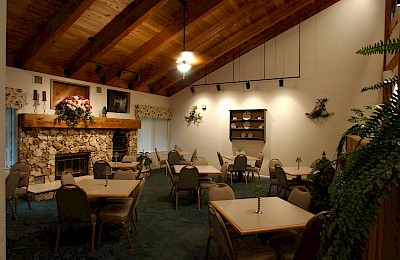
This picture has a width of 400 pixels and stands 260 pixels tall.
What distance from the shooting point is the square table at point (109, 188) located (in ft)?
10.6

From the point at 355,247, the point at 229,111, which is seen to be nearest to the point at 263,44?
the point at 229,111

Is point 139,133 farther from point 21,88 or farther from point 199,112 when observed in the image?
point 21,88

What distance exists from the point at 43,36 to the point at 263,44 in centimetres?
628

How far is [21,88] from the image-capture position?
18.0 ft

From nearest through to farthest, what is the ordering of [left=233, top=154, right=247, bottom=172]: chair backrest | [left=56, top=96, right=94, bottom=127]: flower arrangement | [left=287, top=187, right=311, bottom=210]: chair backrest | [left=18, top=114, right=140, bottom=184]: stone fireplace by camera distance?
[left=287, top=187, right=311, bottom=210]: chair backrest → [left=18, top=114, right=140, bottom=184]: stone fireplace → [left=56, top=96, right=94, bottom=127]: flower arrangement → [left=233, top=154, right=247, bottom=172]: chair backrest

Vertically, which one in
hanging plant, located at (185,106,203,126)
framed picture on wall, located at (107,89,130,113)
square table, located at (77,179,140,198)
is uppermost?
framed picture on wall, located at (107,89,130,113)

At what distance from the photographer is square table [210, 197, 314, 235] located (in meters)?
2.25

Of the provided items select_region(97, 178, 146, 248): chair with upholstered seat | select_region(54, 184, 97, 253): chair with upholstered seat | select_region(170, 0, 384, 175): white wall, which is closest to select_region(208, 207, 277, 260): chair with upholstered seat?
select_region(97, 178, 146, 248): chair with upholstered seat

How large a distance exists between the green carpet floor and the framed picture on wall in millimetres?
3514

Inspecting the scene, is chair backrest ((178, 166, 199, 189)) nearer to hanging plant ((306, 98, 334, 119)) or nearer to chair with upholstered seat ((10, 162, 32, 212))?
chair with upholstered seat ((10, 162, 32, 212))

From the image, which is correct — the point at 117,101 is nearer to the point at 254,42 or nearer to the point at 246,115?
the point at 246,115

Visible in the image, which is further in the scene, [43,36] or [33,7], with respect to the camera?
[43,36]

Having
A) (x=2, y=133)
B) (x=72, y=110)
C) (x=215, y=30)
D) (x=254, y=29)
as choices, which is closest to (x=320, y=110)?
(x=254, y=29)

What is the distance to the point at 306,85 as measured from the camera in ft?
25.0
